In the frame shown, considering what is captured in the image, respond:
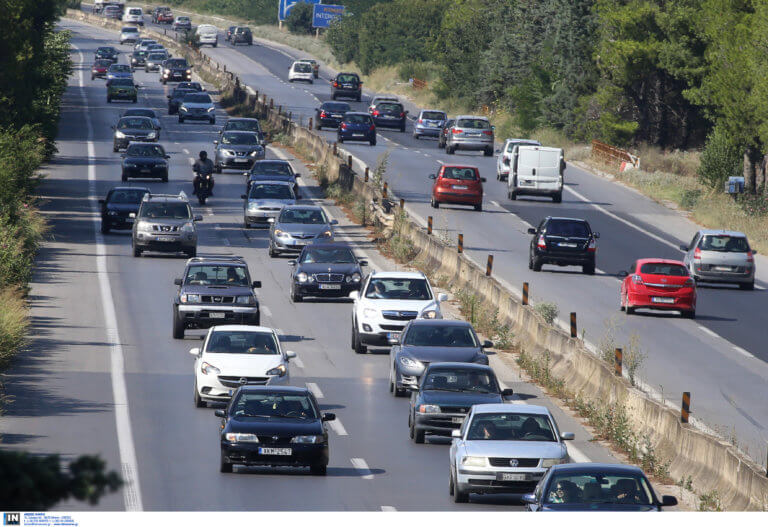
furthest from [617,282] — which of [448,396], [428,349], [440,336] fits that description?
[448,396]

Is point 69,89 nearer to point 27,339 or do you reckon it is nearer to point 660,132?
point 660,132

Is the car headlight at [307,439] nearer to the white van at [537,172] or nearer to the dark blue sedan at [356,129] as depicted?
the white van at [537,172]

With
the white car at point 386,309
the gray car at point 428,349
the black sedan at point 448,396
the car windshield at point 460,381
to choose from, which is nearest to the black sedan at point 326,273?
the white car at point 386,309

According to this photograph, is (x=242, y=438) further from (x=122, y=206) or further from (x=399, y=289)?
(x=122, y=206)

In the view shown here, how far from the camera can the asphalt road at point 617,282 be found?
87.5 ft

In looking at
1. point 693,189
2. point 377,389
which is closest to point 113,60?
point 693,189

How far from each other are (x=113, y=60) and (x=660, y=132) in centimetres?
5139

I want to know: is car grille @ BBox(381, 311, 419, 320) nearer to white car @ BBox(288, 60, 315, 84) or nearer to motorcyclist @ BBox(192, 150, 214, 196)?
motorcyclist @ BBox(192, 150, 214, 196)

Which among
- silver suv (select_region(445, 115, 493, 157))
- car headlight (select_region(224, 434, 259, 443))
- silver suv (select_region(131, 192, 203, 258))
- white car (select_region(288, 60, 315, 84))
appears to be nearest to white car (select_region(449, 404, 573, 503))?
car headlight (select_region(224, 434, 259, 443))

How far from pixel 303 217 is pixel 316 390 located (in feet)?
55.3

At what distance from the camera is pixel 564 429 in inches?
914

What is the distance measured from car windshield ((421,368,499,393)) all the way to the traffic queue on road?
2 centimetres

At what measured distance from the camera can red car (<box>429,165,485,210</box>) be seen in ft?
175

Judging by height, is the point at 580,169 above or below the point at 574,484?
below
